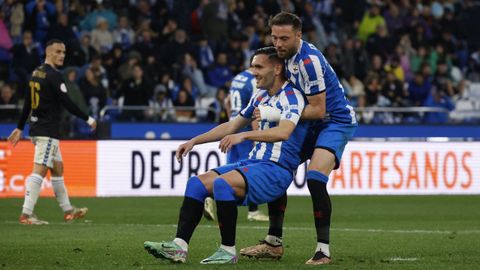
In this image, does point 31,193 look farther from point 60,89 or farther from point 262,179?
point 262,179

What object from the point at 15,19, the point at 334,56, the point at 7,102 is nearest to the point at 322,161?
the point at 7,102

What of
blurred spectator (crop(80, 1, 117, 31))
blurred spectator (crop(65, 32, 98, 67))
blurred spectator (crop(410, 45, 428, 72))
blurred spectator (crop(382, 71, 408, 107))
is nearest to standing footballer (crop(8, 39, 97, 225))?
blurred spectator (crop(65, 32, 98, 67))

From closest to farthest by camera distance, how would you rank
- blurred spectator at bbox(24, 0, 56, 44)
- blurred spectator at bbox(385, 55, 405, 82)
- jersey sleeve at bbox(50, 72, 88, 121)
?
jersey sleeve at bbox(50, 72, 88, 121)
blurred spectator at bbox(24, 0, 56, 44)
blurred spectator at bbox(385, 55, 405, 82)

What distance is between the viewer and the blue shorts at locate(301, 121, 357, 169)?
1023cm

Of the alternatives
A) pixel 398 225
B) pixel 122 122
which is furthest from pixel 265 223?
→ pixel 122 122

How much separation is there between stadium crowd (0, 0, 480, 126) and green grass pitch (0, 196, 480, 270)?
4645 millimetres

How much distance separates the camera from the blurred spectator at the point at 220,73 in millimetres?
26031

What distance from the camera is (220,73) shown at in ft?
85.4

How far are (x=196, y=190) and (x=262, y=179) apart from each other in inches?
22.1

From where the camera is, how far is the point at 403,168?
22094 mm

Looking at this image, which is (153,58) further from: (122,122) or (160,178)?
(160,178)

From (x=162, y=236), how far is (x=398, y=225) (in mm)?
3734

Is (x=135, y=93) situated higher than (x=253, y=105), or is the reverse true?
(x=253, y=105)

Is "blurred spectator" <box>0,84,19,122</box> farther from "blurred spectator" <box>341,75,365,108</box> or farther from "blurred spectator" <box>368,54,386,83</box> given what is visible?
"blurred spectator" <box>368,54,386,83</box>
